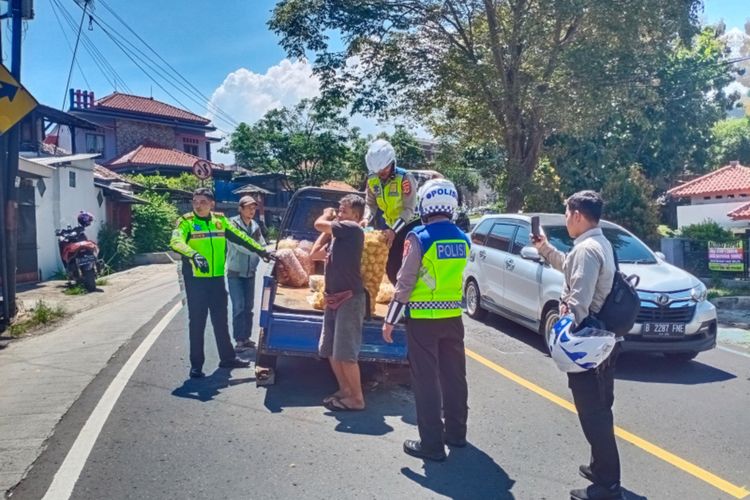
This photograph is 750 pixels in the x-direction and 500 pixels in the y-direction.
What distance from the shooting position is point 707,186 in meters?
31.6

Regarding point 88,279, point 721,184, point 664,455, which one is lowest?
point 664,455

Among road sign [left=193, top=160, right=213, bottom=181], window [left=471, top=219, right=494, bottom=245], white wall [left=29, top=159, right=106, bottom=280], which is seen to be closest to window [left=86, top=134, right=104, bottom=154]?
road sign [left=193, top=160, right=213, bottom=181]

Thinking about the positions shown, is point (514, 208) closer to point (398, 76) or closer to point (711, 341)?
point (398, 76)

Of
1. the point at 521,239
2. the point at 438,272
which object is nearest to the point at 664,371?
the point at 521,239

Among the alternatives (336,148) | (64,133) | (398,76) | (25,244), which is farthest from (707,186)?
(64,133)

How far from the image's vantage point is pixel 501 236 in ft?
32.5

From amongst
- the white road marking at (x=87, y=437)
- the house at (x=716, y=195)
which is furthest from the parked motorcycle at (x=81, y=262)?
the house at (x=716, y=195)

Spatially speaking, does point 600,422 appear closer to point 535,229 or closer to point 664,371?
point 535,229

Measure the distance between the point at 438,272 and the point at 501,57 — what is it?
42.7 feet

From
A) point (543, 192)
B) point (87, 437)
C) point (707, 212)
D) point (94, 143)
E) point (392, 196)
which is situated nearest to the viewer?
point (87, 437)

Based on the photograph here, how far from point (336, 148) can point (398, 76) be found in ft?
83.9

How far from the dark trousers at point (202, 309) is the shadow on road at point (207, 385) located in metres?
0.21

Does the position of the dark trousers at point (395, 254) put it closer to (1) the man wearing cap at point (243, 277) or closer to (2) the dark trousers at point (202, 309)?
(2) the dark trousers at point (202, 309)

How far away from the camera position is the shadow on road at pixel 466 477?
4125 mm
